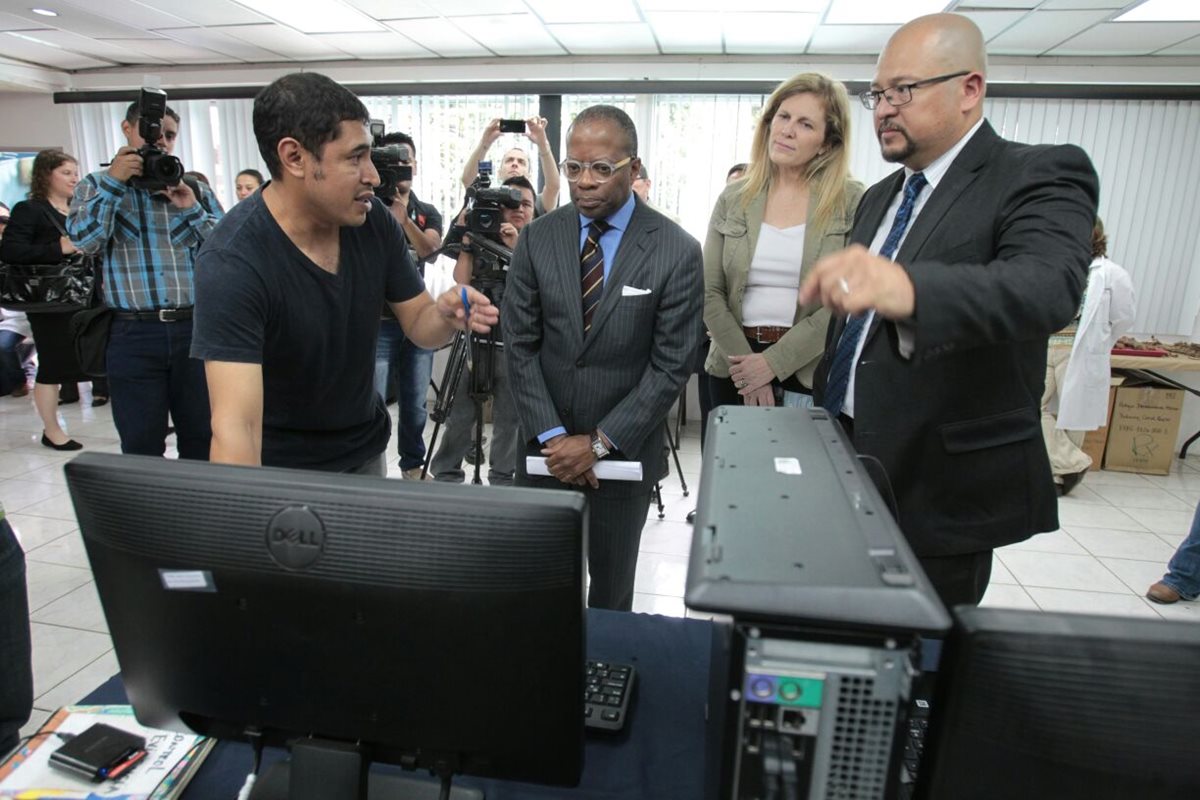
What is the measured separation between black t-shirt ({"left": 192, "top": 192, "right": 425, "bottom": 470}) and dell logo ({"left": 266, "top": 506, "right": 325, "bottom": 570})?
75 centimetres

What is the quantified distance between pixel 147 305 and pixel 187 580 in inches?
91.0

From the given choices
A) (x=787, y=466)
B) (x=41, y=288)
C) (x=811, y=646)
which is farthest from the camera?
(x=41, y=288)

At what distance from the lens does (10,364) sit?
5.54m

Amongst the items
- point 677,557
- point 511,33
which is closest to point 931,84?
point 677,557

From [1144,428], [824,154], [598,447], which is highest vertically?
[824,154]

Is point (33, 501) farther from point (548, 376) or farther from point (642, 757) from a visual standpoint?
point (642, 757)

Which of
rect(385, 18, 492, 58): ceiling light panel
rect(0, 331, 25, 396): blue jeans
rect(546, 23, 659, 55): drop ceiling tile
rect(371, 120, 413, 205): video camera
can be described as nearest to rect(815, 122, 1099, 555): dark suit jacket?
rect(371, 120, 413, 205): video camera

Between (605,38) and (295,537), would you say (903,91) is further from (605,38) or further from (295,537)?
(605,38)

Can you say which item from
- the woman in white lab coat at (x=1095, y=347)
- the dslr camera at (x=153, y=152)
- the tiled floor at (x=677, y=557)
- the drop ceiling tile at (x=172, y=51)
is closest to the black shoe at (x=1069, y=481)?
the tiled floor at (x=677, y=557)

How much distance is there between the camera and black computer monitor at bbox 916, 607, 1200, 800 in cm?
50

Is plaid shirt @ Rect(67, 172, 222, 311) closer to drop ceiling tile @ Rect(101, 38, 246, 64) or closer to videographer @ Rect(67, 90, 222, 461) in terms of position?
videographer @ Rect(67, 90, 222, 461)

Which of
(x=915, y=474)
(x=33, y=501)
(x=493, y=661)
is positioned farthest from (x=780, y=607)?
(x=33, y=501)

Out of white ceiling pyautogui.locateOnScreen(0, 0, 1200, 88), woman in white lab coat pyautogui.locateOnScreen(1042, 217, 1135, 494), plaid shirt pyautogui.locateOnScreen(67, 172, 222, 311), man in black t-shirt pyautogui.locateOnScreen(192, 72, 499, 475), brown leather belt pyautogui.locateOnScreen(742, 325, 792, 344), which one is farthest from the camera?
white ceiling pyautogui.locateOnScreen(0, 0, 1200, 88)

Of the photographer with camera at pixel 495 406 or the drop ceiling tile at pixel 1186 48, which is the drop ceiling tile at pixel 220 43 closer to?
the photographer with camera at pixel 495 406
